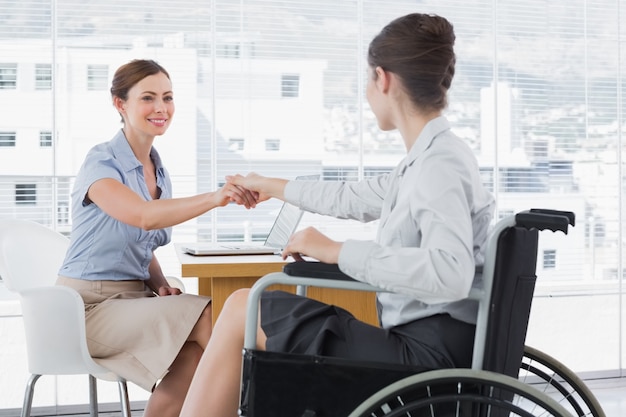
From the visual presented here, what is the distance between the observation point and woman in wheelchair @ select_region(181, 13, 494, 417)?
4.82 feet

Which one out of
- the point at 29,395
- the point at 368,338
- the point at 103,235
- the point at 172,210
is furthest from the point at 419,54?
the point at 29,395

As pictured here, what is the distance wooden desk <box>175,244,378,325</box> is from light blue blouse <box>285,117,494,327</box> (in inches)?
16.2

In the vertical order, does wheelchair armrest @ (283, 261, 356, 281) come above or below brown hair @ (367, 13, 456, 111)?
below

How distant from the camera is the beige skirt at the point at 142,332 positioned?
2.22 metres

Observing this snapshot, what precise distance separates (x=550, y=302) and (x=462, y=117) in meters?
0.98

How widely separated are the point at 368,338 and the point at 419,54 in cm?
57

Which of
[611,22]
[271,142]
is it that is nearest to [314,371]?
[271,142]

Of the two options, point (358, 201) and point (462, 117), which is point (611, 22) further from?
point (358, 201)

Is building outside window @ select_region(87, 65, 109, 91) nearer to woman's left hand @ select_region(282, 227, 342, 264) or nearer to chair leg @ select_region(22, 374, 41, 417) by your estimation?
chair leg @ select_region(22, 374, 41, 417)

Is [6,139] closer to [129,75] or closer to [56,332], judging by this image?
[129,75]

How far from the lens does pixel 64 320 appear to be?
2252 mm

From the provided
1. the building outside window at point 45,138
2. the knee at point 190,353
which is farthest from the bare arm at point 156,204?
the building outside window at point 45,138

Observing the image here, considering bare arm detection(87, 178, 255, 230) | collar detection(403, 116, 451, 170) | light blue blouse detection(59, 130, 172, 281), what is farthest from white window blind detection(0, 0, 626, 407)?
collar detection(403, 116, 451, 170)

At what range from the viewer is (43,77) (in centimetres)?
338
